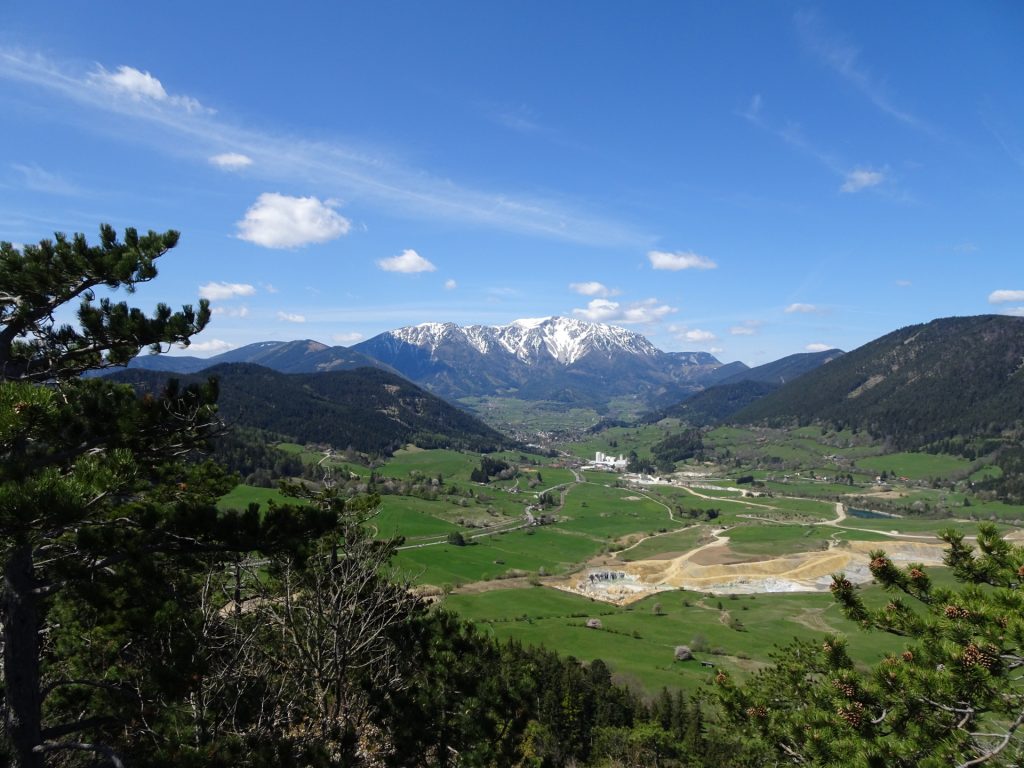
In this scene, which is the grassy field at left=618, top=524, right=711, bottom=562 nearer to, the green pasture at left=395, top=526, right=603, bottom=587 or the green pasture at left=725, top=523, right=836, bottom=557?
the green pasture at left=725, top=523, right=836, bottom=557

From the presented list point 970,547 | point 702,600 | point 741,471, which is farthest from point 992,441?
point 970,547

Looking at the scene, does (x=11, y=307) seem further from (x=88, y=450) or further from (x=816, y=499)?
(x=816, y=499)

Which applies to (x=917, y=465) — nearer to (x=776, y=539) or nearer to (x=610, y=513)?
(x=776, y=539)

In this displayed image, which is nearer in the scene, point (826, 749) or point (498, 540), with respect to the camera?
point (826, 749)

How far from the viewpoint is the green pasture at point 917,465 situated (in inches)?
6471

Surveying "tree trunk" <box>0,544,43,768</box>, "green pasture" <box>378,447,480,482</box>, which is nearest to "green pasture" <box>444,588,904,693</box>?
"tree trunk" <box>0,544,43,768</box>

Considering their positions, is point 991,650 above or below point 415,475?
above

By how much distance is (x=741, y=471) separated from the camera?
19812 cm

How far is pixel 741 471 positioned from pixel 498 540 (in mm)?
131376

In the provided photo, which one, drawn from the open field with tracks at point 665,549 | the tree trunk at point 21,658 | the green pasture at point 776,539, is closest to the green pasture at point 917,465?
the open field with tracks at point 665,549

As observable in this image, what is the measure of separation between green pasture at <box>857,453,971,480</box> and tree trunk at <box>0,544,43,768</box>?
205 meters

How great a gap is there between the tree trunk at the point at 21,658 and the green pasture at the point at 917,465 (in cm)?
20481

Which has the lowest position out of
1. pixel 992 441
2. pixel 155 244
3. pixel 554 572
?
pixel 554 572

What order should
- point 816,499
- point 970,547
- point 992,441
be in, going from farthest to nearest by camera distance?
point 992,441
point 816,499
point 970,547
